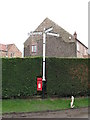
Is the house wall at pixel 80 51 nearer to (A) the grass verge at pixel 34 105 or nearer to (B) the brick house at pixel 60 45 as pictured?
(B) the brick house at pixel 60 45

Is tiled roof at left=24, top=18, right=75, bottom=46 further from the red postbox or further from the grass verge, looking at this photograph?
the red postbox

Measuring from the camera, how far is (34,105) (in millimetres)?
10008

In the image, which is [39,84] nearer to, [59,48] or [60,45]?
[59,48]

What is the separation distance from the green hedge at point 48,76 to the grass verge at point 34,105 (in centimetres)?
69

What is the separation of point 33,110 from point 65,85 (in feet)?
12.2

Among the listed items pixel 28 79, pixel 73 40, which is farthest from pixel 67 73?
pixel 73 40

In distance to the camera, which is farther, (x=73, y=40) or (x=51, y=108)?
(x=73, y=40)

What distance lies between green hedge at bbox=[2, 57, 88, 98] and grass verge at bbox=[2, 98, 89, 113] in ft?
2.26

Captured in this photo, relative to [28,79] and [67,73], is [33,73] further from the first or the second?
[67,73]

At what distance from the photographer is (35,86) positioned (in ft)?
38.2

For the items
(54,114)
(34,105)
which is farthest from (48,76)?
(54,114)

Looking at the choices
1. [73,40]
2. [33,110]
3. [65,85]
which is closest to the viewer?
[33,110]

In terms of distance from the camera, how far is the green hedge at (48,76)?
1139cm

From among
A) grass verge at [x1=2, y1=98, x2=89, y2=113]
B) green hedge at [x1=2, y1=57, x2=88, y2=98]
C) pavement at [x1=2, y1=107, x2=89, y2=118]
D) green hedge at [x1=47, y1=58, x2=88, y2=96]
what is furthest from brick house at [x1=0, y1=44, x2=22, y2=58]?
pavement at [x1=2, y1=107, x2=89, y2=118]
